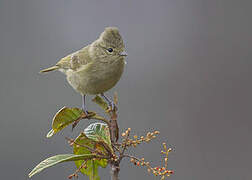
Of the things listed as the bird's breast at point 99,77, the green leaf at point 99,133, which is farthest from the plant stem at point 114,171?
the bird's breast at point 99,77

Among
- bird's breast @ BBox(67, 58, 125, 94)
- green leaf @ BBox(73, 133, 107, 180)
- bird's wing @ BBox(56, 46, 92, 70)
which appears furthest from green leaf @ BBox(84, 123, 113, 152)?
bird's wing @ BBox(56, 46, 92, 70)

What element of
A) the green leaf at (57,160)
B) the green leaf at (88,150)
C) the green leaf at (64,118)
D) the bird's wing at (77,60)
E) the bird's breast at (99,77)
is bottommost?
the green leaf at (57,160)

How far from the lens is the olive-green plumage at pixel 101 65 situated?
1.81 m

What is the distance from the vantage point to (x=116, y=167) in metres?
1.17

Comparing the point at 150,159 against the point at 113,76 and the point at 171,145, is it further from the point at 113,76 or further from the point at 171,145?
the point at 113,76

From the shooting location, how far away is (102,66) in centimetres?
192

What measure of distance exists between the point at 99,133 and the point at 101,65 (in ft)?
2.51

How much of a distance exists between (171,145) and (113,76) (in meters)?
2.12

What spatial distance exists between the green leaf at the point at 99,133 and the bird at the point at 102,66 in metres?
0.47

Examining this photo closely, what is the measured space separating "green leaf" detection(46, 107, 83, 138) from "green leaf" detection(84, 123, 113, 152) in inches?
4.3

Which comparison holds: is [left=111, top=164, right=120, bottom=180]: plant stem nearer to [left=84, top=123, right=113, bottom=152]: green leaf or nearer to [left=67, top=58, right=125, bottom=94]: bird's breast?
[left=84, top=123, right=113, bottom=152]: green leaf

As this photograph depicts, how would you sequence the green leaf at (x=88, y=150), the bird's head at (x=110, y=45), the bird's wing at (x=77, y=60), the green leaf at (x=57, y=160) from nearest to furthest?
the green leaf at (x=57, y=160) < the green leaf at (x=88, y=150) < the bird's head at (x=110, y=45) < the bird's wing at (x=77, y=60)

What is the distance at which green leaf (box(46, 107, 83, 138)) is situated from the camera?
1.32m

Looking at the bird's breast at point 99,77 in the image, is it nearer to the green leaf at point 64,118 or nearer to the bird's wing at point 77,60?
the bird's wing at point 77,60
